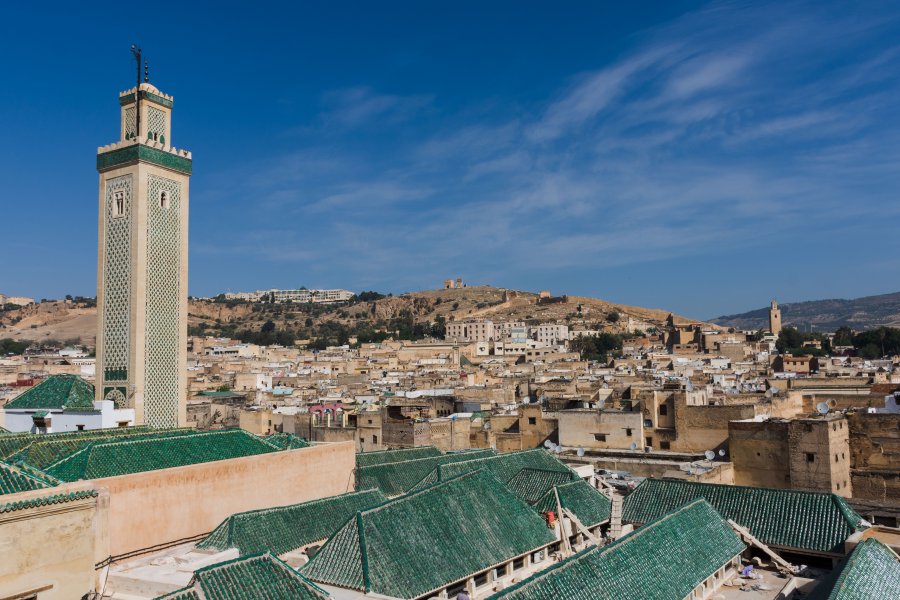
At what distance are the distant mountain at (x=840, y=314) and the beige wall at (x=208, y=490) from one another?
512 feet

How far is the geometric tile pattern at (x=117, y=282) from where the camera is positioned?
14625 mm

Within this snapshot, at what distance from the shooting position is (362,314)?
85.1 meters

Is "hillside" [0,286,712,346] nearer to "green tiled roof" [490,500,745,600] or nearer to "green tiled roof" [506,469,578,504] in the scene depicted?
"green tiled roof" [506,469,578,504]

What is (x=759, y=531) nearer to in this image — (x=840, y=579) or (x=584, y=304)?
(x=840, y=579)

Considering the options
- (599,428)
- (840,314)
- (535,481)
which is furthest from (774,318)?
(840,314)

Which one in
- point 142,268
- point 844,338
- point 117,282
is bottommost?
point 844,338

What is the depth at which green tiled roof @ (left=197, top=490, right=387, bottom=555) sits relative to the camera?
340 inches

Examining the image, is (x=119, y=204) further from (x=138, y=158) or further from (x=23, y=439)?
(x=23, y=439)

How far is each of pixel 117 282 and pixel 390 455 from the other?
614 centimetres

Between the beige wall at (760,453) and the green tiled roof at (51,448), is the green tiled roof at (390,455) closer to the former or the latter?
the green tiled roof at (51,448)

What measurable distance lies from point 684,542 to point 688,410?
721 cm

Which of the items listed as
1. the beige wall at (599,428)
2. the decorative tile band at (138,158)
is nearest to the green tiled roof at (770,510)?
the beige wall at (599,428)

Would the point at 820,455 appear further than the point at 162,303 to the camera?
No

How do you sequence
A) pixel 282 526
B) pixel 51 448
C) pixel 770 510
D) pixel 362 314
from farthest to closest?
pixel 362 314, pixel 770 510, pixel 51 448, pixel 282 526
